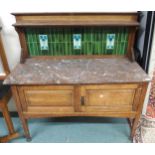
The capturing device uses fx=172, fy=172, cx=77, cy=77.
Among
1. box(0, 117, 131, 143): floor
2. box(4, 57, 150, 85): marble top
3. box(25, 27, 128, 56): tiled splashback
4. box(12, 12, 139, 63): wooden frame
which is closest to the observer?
box(4, 57, 150, 85): marble top

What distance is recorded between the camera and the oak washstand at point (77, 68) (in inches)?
50.1

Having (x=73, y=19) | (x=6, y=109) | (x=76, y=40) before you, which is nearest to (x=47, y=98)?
(x=6, y=109)

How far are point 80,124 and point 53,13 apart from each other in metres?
1.14

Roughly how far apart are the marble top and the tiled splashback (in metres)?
0.08

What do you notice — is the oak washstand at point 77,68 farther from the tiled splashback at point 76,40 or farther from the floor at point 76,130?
the floor at point 76,130

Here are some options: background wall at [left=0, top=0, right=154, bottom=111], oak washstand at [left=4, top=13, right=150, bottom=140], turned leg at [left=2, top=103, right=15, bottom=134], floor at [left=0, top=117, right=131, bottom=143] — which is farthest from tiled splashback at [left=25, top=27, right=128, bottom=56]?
floor at [left=0, top=117, right=131, bottom=143]

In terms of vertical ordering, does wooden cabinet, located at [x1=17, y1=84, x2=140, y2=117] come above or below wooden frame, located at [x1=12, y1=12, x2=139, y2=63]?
below

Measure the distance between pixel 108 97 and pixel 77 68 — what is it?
0.34m

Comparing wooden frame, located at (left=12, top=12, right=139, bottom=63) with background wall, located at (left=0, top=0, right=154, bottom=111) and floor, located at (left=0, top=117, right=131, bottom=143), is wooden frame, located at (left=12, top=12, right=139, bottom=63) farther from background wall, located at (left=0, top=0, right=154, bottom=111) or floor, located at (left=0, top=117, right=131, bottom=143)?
floor, located at (left=0, top=117, right=131, bottom=143)

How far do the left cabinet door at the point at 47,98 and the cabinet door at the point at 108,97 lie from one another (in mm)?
118

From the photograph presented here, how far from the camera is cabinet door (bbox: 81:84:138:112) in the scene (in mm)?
1276

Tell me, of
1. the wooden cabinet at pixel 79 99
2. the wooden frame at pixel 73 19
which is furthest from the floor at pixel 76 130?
the wooden frame at pixel 73 19

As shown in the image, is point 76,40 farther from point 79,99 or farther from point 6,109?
point 6,109

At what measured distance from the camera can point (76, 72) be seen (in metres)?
1.34
